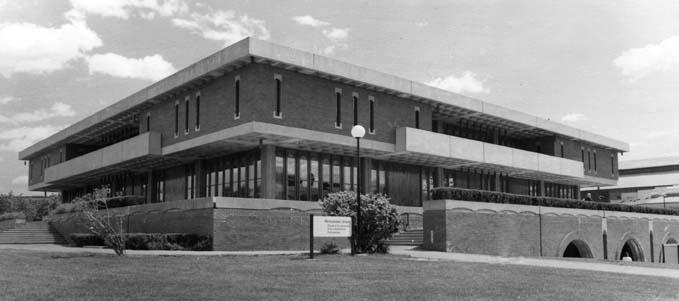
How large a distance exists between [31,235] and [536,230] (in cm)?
3124

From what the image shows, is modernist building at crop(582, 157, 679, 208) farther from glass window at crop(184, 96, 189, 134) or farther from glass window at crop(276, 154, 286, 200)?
glass window at crop(184, 96, 189, 134)

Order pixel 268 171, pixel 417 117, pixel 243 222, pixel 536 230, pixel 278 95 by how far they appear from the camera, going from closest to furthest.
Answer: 1. pixel 243 222
2. pixel 278 95
3. pixel 268 171
4. pixel 536 230
5. pixel 417 117

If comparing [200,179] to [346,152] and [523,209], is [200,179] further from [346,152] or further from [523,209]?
[523,209]

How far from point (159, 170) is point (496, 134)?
2515 cm

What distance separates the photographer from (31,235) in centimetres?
4203

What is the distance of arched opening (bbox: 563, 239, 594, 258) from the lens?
41594 millimetres

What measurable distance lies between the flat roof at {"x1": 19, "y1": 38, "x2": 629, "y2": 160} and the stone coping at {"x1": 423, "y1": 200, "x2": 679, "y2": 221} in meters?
8.28

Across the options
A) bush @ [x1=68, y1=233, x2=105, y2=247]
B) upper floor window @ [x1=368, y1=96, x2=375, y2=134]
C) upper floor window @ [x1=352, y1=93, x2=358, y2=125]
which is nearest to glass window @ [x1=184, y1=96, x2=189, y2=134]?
bush @ [x1=68, y1=233, x2=105, y2=247]

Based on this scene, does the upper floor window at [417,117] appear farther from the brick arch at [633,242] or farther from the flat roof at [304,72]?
the brick arch at [633,242]

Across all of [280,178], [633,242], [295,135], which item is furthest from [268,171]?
[633,242]

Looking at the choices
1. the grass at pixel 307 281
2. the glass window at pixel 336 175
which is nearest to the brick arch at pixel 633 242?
the glass window at pixel 336 175

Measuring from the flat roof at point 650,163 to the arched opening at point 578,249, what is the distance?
50572 millimetres

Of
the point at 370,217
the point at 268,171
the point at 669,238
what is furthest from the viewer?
the point at 669,238

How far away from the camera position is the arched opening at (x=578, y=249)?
136ft
